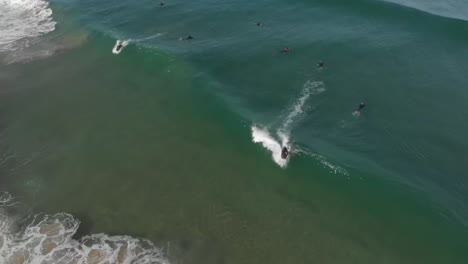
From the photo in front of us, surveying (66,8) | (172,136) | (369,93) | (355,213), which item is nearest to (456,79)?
(369,93)

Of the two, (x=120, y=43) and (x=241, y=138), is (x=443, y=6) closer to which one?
(x=241, y=138)

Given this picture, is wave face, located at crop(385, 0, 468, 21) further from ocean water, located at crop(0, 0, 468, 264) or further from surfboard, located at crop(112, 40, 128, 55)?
surfboard, located at crop(112, 40, 128, 55)

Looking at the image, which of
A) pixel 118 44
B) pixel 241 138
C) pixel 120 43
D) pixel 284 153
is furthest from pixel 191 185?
pixel 120 43

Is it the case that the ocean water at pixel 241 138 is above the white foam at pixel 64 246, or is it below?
above

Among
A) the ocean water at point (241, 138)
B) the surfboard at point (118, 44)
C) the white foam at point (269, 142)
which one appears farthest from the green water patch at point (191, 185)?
the surfboard at point (118, 44)

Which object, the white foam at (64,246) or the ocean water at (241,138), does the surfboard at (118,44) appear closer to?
the ocean water at (241,138)

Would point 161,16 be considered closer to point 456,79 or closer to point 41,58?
point 41,58
